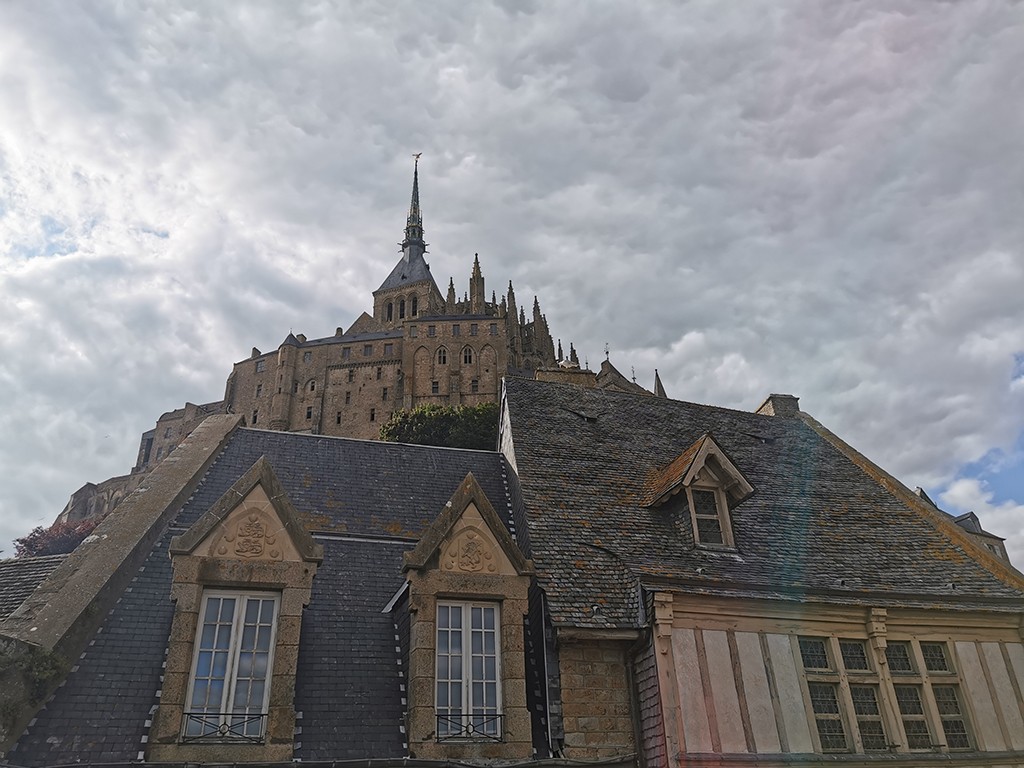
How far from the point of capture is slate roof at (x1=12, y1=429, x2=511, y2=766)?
7.99m

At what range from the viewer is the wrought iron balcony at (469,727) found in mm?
8500

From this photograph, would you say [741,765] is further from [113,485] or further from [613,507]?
[113,485]

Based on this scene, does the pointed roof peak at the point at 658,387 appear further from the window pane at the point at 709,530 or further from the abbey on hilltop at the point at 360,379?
the window pane at the point at 709,530

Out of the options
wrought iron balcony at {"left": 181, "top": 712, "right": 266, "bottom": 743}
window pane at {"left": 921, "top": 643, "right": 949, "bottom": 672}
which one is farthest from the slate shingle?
window pane at {"left": 921, "top": 643, "right": 949, "bottom": 672}

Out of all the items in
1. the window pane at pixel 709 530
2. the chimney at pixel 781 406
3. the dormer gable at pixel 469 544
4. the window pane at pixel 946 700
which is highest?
the chimney at pixel 781 406

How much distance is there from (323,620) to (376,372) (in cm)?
9120

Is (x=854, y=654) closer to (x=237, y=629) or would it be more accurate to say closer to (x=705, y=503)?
(x=705, y=503)

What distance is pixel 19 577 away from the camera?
34.9 ft

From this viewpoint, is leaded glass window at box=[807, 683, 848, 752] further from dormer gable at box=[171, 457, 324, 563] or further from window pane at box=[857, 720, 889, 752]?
dormer gable at box=[171, 457, 324, 563]

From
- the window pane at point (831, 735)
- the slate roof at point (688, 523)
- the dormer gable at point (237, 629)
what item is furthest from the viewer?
the slate roof at point (688, 523)

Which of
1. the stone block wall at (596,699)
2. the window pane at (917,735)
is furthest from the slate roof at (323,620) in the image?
the window pane at (917,735)

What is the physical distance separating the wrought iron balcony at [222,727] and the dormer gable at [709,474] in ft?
21.5

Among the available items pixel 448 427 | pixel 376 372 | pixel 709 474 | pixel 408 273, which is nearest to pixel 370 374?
pixel 376 372

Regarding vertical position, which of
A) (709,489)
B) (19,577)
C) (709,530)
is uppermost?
(709,489)
